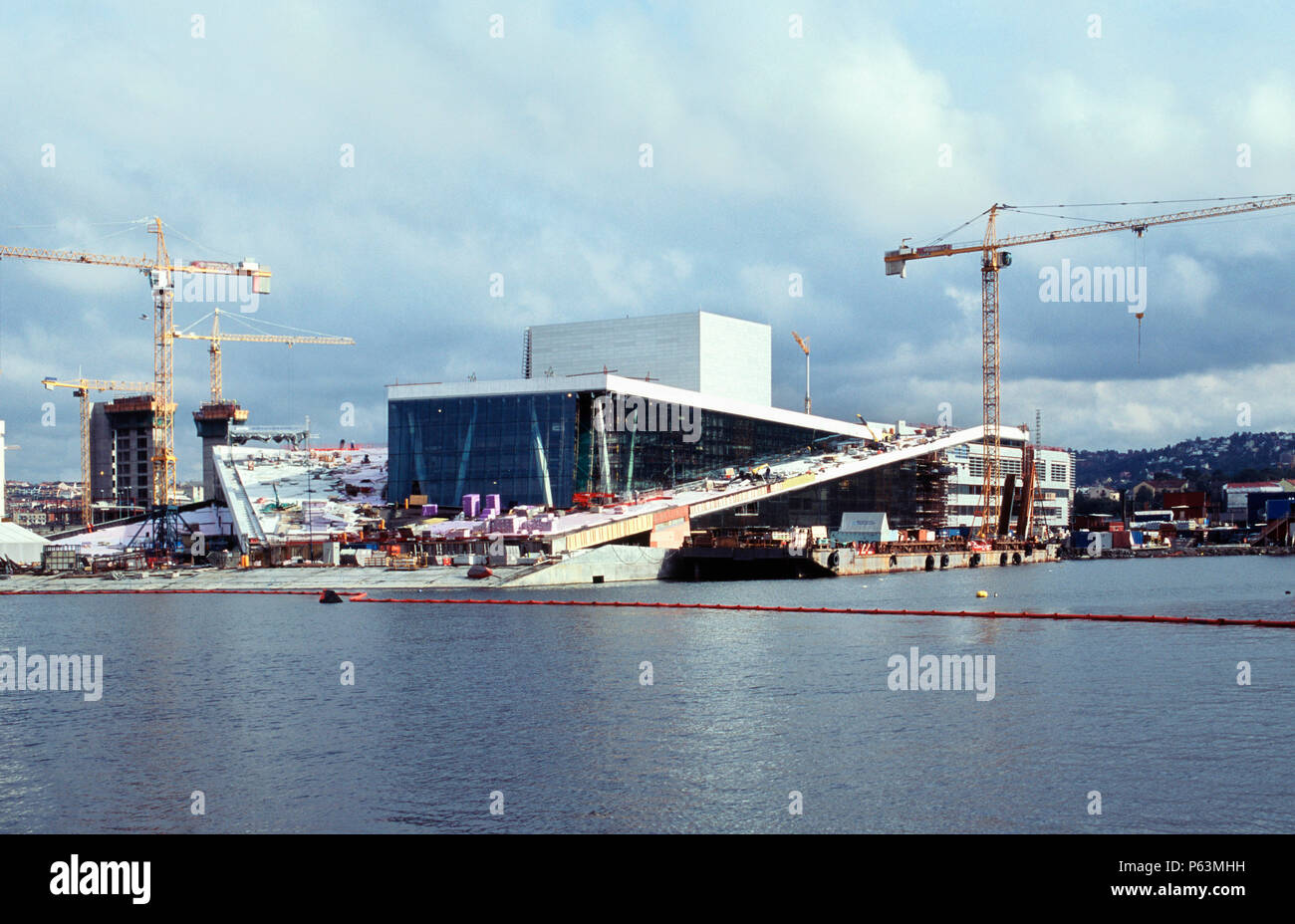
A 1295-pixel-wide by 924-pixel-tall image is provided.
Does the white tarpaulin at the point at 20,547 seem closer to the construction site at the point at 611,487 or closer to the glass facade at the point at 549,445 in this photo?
the construction site at the point at 611,487

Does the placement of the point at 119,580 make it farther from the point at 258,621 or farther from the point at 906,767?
the point at 906,767

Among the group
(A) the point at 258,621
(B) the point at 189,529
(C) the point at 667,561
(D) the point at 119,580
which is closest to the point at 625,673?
(A) the point at 258,621

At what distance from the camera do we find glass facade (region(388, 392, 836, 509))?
12512 cm

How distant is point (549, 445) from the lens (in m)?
126

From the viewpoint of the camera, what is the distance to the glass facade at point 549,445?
125125 mm

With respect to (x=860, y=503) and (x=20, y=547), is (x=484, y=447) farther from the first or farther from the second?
(x=20, y=547)

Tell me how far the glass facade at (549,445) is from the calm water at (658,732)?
65074 mm

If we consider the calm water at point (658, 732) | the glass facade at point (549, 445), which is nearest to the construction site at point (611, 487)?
the glass facade at point (549, 445)

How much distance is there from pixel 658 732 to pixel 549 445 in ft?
313

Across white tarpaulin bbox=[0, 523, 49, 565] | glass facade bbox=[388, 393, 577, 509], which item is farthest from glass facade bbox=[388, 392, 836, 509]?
white tarpaulin bbox=[0, 523, 49, 565]

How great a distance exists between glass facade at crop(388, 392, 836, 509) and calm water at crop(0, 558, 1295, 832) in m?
65.1

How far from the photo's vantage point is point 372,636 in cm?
5862

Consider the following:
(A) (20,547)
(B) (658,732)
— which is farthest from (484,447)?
(B) (658,732)
